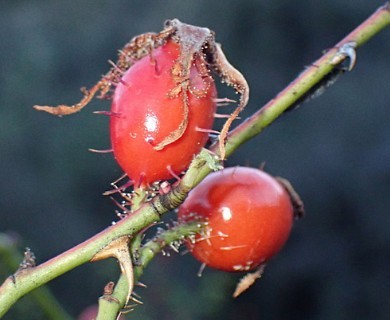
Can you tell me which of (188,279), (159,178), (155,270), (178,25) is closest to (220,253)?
(159,178)

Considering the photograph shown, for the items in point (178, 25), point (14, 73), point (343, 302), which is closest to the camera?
point (178, 25)

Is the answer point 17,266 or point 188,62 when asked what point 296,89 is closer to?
point 188,62

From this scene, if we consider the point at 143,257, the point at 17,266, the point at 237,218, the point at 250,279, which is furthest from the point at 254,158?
the point at 143,257

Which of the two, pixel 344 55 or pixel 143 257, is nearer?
pixel 143 257

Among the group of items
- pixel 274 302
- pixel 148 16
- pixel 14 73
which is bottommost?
pixel 274 302

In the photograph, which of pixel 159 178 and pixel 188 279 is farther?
pixel 188 279

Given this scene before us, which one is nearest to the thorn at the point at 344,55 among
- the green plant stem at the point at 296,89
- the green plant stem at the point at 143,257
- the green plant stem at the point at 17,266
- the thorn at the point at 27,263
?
the green plant stem at the point at 296,89

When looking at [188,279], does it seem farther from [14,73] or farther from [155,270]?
[14,73]
